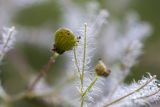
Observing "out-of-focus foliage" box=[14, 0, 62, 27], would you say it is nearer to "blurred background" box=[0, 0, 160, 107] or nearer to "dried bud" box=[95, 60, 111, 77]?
"blurred background" box=[0, 0, 160, 107]

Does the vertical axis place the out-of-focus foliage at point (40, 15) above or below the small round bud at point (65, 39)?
above

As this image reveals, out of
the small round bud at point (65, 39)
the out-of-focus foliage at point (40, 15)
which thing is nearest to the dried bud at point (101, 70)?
the small round bud at point (65, 39)

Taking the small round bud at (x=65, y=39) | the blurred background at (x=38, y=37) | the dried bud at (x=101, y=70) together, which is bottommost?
the dried bud at (x=101, y=70)

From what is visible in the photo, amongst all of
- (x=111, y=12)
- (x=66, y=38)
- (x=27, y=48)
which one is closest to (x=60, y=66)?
(x=27, y=48)

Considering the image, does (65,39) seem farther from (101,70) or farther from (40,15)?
(40,15)

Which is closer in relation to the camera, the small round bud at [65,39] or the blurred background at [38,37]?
the small round bud at [65,39]

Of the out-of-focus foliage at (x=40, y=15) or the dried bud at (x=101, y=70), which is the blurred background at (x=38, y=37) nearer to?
the out-of-focus foliage at (x=40, y=15)
